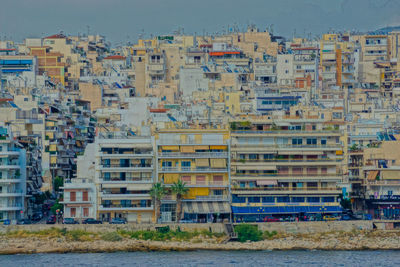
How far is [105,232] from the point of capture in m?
78.6

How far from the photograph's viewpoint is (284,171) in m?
82.1

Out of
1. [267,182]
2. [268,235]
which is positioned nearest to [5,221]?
[268,235]

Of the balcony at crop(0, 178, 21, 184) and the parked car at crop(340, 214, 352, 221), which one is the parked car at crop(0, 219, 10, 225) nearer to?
the balcony at crop(0, 178, 21, 184)

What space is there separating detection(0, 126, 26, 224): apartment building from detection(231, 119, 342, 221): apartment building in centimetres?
1348

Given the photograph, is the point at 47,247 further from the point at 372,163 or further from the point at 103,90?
the point at 103,90

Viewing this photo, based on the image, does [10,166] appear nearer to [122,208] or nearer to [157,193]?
[122,208]

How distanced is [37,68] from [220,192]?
4984 centimetres

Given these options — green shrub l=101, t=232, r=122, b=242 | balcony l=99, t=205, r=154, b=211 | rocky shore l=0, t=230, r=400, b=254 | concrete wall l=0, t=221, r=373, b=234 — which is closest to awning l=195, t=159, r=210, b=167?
balcony l=99, t=205, r=154, b=211

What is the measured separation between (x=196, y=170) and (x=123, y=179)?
4671 millimetres

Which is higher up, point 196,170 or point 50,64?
point 50,64

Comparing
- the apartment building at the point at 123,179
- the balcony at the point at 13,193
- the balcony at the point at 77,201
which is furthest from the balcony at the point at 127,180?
the balcony at the point at 13,193

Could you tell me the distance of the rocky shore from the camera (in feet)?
254

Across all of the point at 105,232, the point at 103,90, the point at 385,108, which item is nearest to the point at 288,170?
the point at 105,232

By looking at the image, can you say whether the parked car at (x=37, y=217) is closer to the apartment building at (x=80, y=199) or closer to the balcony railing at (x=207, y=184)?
the apartment building at (x=80, y=199)
